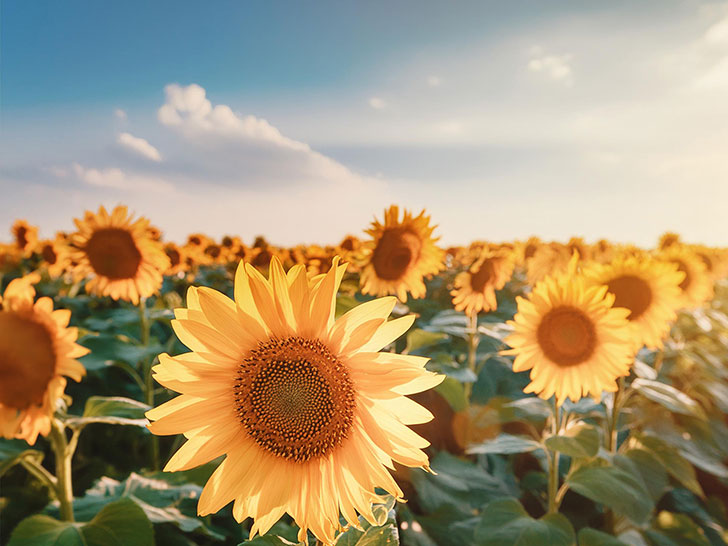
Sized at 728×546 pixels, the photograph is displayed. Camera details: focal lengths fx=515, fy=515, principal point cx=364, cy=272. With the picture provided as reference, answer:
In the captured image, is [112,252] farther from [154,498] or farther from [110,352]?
[154,498]

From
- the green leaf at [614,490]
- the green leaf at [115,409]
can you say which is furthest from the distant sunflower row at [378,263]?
the green leaf at [115,409]

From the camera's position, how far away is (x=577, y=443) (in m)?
2.43

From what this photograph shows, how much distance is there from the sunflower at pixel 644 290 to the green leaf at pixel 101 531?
9.73 feet

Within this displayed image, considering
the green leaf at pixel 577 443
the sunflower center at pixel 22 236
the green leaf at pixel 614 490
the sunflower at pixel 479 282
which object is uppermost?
the sunflower at pixel 479 282

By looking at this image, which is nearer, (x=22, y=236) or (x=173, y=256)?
(x=173, y=256)

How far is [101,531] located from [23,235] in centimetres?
810

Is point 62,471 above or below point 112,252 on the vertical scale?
below

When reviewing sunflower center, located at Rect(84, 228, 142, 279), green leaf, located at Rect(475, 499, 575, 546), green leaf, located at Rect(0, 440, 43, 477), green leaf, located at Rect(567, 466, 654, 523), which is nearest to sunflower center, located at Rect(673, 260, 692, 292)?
green leaf, located at Rect(567, 466, 654, 523)

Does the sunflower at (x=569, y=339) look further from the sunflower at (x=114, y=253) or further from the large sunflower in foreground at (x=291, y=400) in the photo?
the sunflower at (x=114, y=253)

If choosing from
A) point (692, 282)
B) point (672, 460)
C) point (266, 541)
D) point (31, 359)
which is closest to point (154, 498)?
point (31, 359)

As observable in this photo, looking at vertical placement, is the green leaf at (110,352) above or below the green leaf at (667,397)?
below

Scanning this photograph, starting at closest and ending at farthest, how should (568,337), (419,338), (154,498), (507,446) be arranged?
1. (154,498)
2. (507,446)
3. (568,337)
4. (419,338)

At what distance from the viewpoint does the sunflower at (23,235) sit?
847 cm

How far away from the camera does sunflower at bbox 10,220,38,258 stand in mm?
8469
